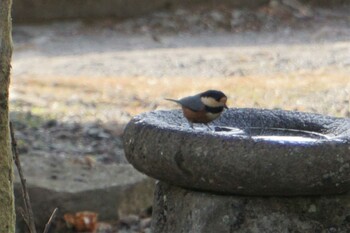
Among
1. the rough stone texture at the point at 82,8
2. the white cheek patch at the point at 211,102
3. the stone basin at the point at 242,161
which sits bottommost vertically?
the rough stone texture at the point at 82,8

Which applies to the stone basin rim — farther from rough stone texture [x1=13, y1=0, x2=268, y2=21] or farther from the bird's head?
rough stone texture [x1=13, y1=0, x2=268, y2=21]

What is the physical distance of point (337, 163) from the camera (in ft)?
10.4

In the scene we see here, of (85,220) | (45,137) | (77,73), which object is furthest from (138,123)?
(77,73)

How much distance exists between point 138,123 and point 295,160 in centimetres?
Result: 64

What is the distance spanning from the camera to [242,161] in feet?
10.3

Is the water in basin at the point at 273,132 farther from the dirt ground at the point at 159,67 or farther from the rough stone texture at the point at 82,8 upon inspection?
the rough stone texture at the point at 82,8

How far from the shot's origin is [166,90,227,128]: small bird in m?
3.53

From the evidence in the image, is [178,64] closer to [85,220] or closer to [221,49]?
[221,49]

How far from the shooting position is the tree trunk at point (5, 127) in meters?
2.81

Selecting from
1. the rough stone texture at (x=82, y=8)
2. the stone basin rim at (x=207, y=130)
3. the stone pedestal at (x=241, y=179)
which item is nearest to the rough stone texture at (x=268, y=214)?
the stone pedestal at (x=241, y=179)

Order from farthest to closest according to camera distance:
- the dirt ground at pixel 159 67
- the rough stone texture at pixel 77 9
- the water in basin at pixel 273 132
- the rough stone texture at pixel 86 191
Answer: the rough stone texture at pixel 77 9, the dirt ground at pixel 159 67, the rough stone texture at pixel 86 191, the water in basin at pixel 273 132

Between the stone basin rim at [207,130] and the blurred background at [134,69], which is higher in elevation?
the stone basin rim at [207,130]

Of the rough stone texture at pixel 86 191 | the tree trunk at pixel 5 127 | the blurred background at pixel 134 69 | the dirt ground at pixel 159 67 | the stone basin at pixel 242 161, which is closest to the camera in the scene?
the tree trunk at pixel 5 127

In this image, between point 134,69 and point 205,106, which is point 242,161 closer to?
point 205,106
